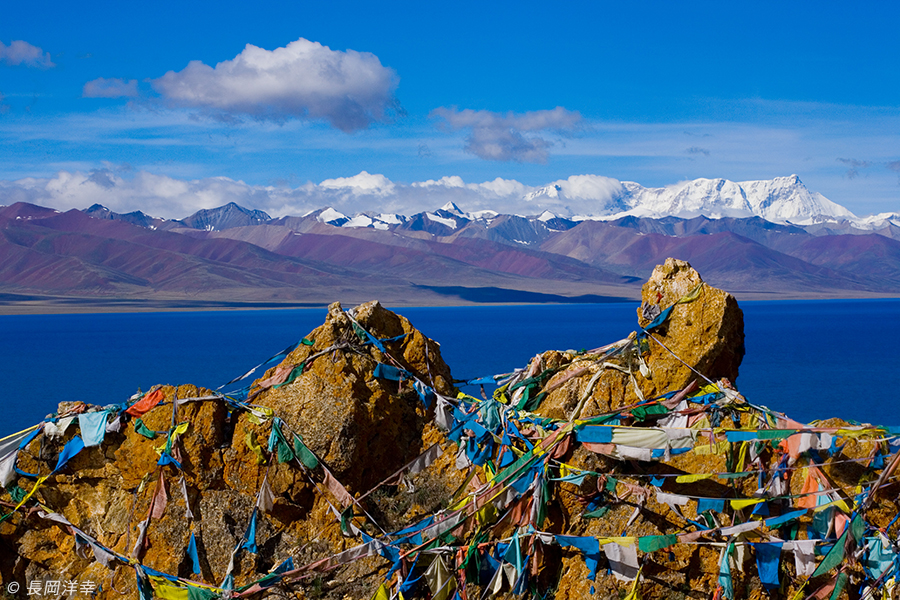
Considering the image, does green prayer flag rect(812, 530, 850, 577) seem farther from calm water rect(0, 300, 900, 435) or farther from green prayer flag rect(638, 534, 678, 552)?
calm water rect(0, 300, 900, 435)

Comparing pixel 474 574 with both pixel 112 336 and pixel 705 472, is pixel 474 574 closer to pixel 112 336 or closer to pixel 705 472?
pixel 705 472

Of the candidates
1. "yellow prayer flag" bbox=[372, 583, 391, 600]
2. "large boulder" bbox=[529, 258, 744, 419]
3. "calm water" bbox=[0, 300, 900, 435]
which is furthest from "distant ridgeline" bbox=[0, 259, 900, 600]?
"calm water" bbox=[0, 300, 900, 435]

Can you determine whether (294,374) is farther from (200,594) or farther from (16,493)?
(16,493)

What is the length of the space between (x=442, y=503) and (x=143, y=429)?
2797mm

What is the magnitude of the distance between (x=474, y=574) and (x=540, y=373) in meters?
2.78

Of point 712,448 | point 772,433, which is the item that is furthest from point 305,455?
point 772,433

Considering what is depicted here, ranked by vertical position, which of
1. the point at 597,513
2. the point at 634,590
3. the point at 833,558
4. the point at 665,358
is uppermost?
the point at 665,358

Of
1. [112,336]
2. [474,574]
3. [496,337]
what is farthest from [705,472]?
[112,336]

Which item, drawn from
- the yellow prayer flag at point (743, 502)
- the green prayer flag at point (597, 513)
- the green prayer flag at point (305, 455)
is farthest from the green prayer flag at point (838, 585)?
the green prayer flag at point (305, 455)

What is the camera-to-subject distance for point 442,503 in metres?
7.74

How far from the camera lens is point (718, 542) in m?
6.85

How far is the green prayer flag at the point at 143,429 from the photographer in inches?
290

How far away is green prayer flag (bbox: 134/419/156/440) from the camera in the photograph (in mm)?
7367

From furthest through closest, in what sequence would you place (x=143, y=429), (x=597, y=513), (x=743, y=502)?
1. (x=143, y=429)
2. (x=597, y=513)
3. (x=743, y=502)
